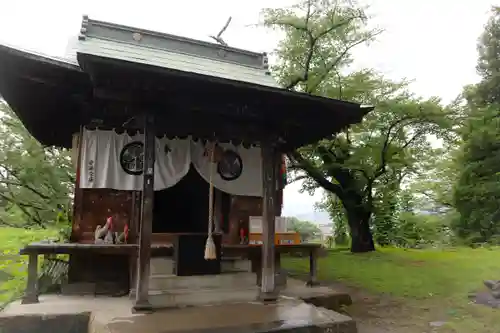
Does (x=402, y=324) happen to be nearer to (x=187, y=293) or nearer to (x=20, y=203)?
(x=187, y=293)

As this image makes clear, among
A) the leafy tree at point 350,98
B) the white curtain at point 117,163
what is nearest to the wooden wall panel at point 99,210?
the white curtain at point 117,163

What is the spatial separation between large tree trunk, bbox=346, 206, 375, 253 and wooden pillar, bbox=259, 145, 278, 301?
30.7 ft

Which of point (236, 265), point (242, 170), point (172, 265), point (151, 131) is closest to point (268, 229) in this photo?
point (242, 170)

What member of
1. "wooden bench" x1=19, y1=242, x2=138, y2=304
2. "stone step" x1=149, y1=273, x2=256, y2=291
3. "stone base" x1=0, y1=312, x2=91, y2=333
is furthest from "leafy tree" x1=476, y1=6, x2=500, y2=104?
"stone base" x1=0, y1=312, x2=91, y2=333

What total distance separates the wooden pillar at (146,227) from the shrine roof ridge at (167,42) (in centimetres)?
340

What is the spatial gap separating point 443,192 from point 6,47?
21855 mm

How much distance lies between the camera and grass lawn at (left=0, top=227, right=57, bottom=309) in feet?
22.9

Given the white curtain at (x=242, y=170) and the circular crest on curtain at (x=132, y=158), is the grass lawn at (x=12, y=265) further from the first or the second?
the white curtain at (x=242, y=170)

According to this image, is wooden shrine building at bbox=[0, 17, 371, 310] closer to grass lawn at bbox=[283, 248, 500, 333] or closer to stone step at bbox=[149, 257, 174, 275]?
stone step at bbox=[149, 257, 174, 275]

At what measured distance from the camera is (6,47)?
15.9 ft

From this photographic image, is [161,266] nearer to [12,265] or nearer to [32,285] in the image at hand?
[32,285]

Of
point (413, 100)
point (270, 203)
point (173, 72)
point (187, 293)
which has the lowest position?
point (187, 293)

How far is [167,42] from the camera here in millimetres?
8438

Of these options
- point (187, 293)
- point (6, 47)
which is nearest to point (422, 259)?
point (187, 293)
